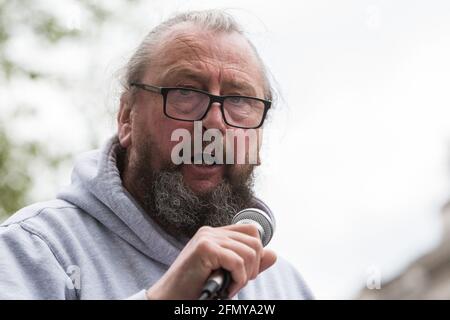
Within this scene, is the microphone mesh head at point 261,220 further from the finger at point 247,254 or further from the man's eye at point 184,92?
the man's eye at point 184,92

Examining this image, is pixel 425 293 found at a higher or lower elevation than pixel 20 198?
lower

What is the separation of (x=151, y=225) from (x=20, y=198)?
915 cm

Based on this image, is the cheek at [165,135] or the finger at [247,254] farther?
the cheek at [165,135]

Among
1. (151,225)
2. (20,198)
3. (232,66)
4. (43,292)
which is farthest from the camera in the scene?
(20,198)

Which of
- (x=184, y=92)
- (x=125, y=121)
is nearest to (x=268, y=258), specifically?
(x=184, y=92)

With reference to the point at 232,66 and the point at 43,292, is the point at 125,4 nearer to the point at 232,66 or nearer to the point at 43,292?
the point at 232,66

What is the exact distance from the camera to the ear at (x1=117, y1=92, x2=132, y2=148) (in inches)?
127

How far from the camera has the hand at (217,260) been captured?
1820 mm

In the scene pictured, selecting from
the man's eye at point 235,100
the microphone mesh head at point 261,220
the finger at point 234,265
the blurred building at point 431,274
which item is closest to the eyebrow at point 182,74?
the man's eye at point 235,100

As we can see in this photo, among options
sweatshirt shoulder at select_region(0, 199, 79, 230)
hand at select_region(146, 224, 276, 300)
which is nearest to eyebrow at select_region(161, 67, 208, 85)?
sweatshirt shoulder at select_region(0, 199, 79, 230)

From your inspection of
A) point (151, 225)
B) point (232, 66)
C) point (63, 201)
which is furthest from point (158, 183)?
point (232, 66)

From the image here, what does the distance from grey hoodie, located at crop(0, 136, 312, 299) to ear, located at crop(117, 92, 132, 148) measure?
11 centimetres

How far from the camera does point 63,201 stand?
9.42 feet

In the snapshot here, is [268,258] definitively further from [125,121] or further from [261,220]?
[125,121]
